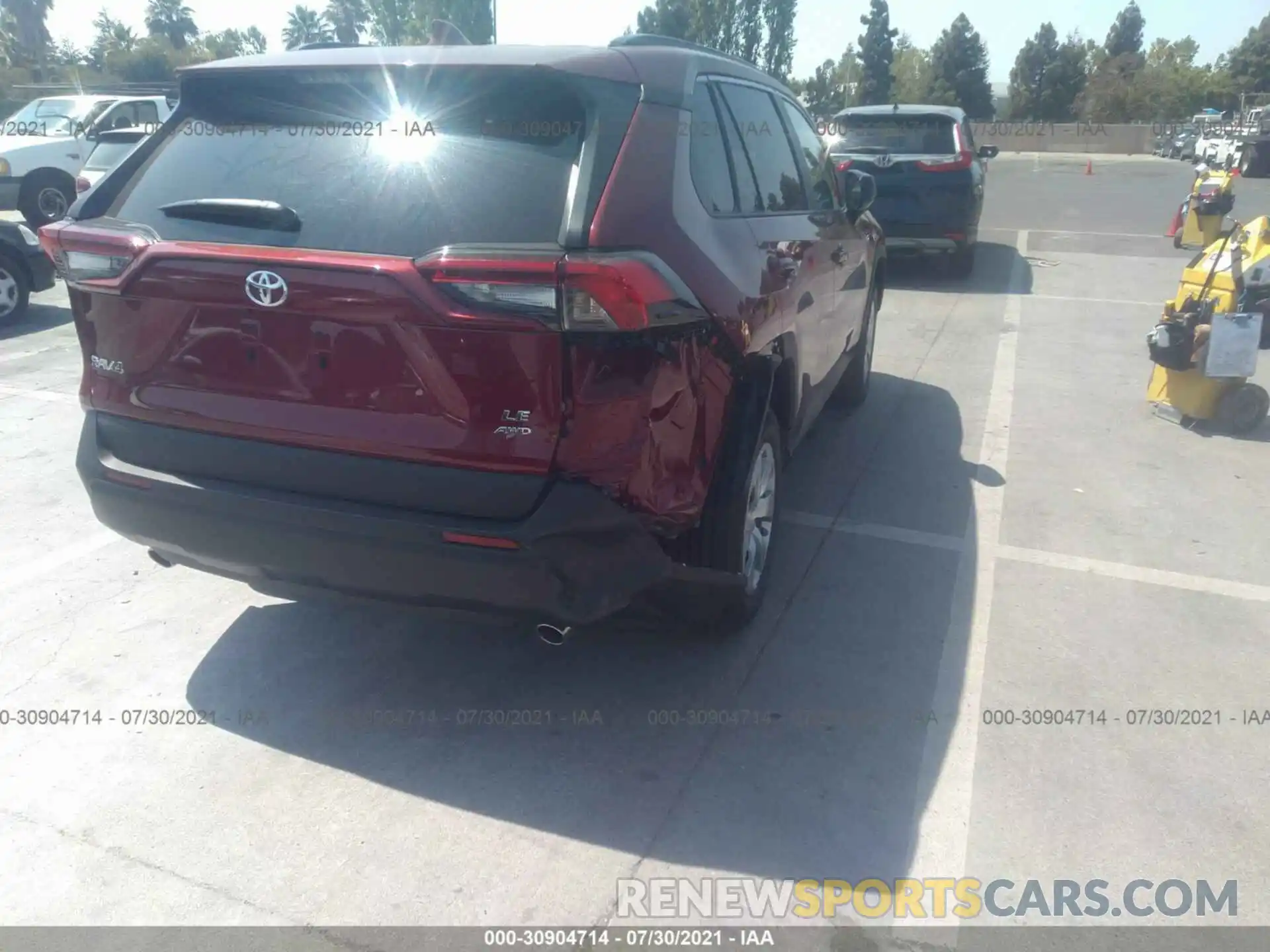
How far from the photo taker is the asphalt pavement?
A: 2.69m

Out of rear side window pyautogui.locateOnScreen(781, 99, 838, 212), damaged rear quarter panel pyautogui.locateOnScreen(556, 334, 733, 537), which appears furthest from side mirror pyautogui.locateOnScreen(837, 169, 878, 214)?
damaged rear quarter panel pyautogui.locateOnScreen(556, 334, 733, 537)

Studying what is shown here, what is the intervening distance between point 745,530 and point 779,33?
65936mm

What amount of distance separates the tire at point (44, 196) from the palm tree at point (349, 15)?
29.5m

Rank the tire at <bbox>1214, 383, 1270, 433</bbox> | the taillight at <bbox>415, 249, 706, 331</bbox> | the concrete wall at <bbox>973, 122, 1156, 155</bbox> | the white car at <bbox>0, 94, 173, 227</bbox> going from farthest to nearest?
1. the concrete wall at <bbox>973, 122, 1156, 155</bbox>
2. the white car at <bbox>0, 94, 173, 227</bbox>
3. the tire at <bbox>1214, 383, 1270, 433</bbox>
4. the taillight at <bbox>415, 249, 706, 331</bbox>

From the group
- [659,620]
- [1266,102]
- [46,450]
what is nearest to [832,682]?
[659,620]

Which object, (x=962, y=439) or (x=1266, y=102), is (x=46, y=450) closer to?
(x=962, y=439)

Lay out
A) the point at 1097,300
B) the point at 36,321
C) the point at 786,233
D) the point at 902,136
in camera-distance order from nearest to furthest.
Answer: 1. the point at 786,233
2. the point at 36,321
3. the point at 1097,300
4. the point at 902,136

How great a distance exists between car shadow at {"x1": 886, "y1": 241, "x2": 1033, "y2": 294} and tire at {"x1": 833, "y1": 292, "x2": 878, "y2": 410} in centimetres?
458

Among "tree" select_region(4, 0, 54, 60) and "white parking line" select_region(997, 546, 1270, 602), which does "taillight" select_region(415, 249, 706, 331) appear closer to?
"white parking line" select_region(997, 546, 1270, 602)

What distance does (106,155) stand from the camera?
12312 millimetres

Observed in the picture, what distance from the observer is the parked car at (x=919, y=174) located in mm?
10516

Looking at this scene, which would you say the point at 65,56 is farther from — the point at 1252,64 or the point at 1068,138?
the point at 1252,64

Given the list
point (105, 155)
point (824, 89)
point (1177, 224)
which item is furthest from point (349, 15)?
point (1177, 224)

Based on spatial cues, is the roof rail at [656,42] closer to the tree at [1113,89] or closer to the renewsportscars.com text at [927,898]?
the renewsportscars.com text at [927,898]
